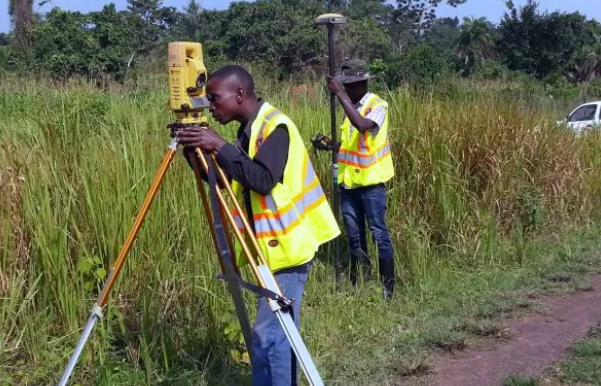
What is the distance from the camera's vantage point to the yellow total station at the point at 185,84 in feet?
9.81

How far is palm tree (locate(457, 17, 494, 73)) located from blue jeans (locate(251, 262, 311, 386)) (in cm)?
5906

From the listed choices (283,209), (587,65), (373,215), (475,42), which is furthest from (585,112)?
(475,42)

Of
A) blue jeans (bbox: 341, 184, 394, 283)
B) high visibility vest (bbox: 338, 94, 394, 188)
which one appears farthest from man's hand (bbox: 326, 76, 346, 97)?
blue jeans (bbox: 341, 184, 394, 283)

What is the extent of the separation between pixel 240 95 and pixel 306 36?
1233 inches

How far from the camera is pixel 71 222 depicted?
4.56 metres

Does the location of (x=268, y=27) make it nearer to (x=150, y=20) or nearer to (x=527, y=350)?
(x=150, y=20)

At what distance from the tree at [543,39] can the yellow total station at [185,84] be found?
165 ft

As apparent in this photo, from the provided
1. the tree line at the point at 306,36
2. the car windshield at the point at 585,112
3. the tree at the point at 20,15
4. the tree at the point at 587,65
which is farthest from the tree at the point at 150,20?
the tree at the point at 587,65

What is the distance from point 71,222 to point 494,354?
3.03 metres

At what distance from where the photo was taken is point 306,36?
33.8 m

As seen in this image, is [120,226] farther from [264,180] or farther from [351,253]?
[351,253]

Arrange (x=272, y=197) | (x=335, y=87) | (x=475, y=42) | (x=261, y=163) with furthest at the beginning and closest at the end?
(x=475, y=42)
(x=335, y=87)
(x=272, y=197)
(x=261, y=163)

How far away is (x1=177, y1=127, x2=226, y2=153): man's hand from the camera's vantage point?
3.02m

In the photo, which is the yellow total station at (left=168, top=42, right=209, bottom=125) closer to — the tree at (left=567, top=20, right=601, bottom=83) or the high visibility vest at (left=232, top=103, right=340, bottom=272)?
the high visibility vest at (left=232, top=103, right=340, bottom=272)
